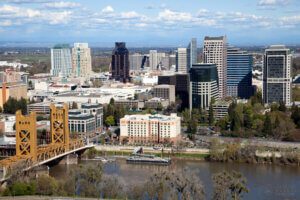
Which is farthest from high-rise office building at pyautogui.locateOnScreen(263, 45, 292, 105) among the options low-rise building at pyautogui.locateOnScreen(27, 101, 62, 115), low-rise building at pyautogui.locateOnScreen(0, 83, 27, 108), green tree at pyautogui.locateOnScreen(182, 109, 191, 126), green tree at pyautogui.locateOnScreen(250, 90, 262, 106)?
low-rise building at pyautogui.locateOnScreen(0, 83, 27, 108)

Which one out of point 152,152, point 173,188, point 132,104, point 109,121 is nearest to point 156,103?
point 132,104

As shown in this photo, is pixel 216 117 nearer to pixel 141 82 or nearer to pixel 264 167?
pixel 264 167

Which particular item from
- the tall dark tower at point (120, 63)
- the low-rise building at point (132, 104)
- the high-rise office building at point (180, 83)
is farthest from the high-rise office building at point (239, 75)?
the tall dark tower at point (120, 63)

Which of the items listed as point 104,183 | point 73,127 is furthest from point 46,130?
point 104,183

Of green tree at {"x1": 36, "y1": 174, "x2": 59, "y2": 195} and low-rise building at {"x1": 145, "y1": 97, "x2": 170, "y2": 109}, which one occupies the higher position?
low-rise building at {"x1": 145, "y1": 97, "x2": 170, "y2": 109}

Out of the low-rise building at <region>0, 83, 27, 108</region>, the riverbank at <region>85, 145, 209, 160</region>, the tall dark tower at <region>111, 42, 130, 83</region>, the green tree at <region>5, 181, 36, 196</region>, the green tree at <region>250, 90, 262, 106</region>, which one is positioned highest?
the tall dark tower at <region>111, 42, 130, 83</region>

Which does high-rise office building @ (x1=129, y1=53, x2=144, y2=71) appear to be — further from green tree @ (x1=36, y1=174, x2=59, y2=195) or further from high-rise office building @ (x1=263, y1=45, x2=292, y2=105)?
green tree @ (x1=36, y1=174, x2=59, y2=195)
